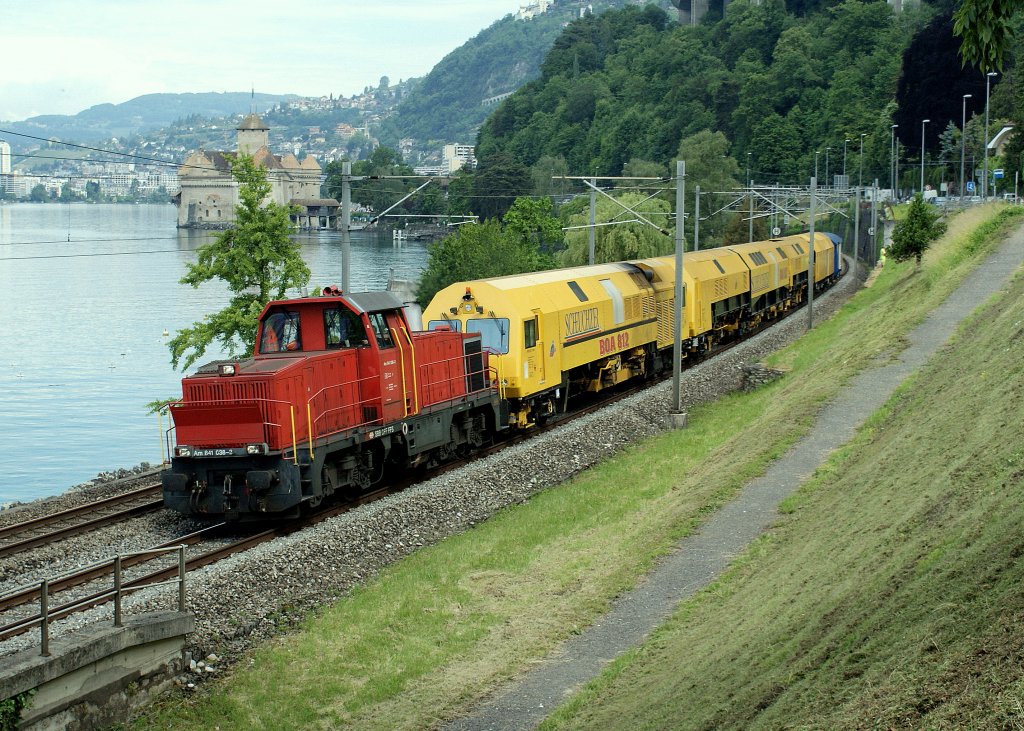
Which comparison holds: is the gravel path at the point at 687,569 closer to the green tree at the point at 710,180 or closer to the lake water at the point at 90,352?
the lake water at the point at 90,352

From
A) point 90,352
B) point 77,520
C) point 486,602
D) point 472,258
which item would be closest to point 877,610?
point 486,602

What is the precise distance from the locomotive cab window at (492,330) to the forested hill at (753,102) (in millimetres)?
103088

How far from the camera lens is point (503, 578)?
1653cm

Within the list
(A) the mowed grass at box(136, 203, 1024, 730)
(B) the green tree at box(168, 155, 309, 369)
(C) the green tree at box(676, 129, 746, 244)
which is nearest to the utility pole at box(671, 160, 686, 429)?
(A) the mowed grass at box(136, 203, 1024, 730)

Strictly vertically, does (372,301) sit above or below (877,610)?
above

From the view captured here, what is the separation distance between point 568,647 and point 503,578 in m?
3.27

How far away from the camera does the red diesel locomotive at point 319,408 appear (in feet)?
58.8

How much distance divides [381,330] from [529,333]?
642 centimetres

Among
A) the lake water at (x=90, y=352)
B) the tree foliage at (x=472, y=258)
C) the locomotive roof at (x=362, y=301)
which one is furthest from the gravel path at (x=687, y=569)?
the tree foliage at (x=472, y=258)

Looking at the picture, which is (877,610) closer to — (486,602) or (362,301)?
(486,602)

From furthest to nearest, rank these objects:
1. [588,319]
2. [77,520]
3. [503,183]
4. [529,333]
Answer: [503,183] → [588,319] → [529,333] → [77,520]

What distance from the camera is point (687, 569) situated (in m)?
15.2

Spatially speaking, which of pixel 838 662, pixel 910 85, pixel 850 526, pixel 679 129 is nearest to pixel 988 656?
pixel 838 662

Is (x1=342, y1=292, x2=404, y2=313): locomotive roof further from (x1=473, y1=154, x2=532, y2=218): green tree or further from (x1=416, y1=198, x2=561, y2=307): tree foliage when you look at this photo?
(x1=473, y1=154, x2=532, y2=218): green tree
